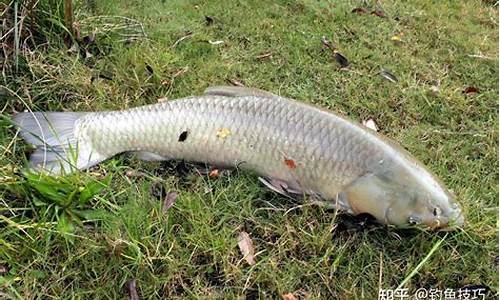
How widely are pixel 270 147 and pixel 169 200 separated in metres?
0.56

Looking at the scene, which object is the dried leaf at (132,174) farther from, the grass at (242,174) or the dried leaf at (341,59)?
the dried leaf at (341,59)

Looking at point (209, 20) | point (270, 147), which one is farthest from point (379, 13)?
point (270, 147)

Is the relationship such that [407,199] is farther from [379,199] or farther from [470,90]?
[470,90]

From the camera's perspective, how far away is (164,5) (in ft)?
15.7

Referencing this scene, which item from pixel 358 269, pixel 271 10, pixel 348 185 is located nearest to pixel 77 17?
pixel 271 10

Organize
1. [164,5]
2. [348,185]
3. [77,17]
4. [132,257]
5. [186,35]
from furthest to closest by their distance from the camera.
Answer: [164,5], [186,35], [77,17], [348,185], [132,257]

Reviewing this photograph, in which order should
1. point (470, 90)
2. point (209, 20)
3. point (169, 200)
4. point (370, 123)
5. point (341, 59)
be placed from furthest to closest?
1. point (209, 20)
2. point (341, 59)
3. point (470, 90)
4. point (370, 123)
5. point (169, 200)

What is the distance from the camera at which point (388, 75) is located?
4207 mm

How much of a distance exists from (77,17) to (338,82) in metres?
1.76

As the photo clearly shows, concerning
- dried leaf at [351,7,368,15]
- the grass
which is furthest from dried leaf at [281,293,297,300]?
dried leaf at [351,7,368,15]

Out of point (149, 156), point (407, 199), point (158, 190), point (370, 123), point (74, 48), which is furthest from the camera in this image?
point (74, 48)

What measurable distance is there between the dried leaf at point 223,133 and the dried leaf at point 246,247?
527mm

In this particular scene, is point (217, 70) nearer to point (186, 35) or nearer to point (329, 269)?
point (186, 35)

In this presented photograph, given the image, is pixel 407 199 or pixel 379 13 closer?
pixel 407 199
